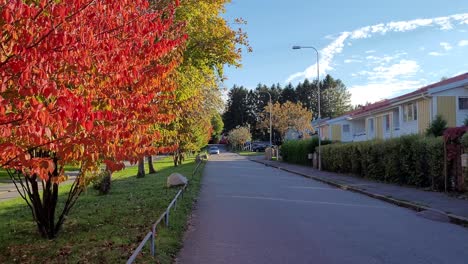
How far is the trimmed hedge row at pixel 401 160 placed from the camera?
17.3 metres

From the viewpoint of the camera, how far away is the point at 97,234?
9500 millimetres

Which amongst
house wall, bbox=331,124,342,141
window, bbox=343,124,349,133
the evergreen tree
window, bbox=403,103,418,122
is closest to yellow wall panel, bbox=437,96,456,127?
window, bbox=403,103,418,122

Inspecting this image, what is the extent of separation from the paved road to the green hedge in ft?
80.6

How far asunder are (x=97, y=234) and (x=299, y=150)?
34.4 meters

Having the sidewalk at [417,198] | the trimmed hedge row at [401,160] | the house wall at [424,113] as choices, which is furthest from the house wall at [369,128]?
the sidewalk at [417,198]

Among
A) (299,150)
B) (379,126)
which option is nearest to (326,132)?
(299,150)

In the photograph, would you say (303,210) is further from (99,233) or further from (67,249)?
(67,249)

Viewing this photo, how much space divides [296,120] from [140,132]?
70.9 m

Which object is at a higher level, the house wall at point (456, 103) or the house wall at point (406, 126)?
the house wall at point (456, 103)

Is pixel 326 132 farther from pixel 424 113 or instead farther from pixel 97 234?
pixel 97 234

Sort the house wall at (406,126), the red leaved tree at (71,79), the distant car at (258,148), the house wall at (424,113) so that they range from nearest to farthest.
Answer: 1. the red leaved tree at (71,79)
2. the house wall at (424,113)
3. the house wall at (406,126)
4. the distant car at (258,148)

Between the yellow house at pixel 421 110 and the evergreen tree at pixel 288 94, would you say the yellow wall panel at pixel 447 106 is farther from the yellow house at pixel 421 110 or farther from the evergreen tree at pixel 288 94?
the evergreen tree at pixel 288 94

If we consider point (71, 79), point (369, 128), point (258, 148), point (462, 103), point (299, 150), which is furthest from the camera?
point (258, 148)

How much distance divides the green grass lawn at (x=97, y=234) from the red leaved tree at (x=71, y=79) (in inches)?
51.8
